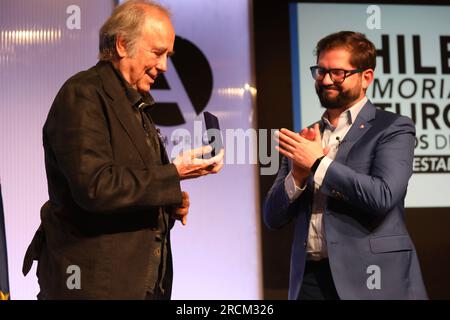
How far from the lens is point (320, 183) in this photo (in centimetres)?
240

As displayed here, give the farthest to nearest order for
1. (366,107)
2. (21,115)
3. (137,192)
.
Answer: (21,115) < (366,107) < (137,192)

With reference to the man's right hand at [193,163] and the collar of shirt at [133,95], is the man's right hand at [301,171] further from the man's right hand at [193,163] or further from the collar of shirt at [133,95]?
the collar of shirt at [133,95]

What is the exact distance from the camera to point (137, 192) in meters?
1.82

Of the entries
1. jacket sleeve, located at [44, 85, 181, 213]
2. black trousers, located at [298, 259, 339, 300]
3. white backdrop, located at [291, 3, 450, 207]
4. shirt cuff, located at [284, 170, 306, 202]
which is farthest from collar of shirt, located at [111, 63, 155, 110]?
white backdrop, located at [291, 3, 450, 207]

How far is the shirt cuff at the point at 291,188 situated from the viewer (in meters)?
2.52

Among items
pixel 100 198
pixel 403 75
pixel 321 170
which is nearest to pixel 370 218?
pixel 321 170

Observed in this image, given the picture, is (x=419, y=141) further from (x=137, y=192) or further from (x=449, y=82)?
(x=137, y=192)

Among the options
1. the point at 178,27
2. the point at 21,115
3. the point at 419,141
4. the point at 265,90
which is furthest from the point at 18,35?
the point at 419,141

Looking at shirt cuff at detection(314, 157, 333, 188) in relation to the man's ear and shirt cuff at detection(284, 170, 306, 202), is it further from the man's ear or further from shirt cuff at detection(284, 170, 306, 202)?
the man's ear

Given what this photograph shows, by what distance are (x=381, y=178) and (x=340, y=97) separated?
431mm

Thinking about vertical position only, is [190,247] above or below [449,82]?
below

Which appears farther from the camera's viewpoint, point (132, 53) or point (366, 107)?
point (366, 107)

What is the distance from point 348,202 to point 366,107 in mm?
465

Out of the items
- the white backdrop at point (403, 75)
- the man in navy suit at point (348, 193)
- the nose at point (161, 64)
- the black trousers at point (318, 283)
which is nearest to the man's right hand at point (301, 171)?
the man in navy suit at point (348, 193)
